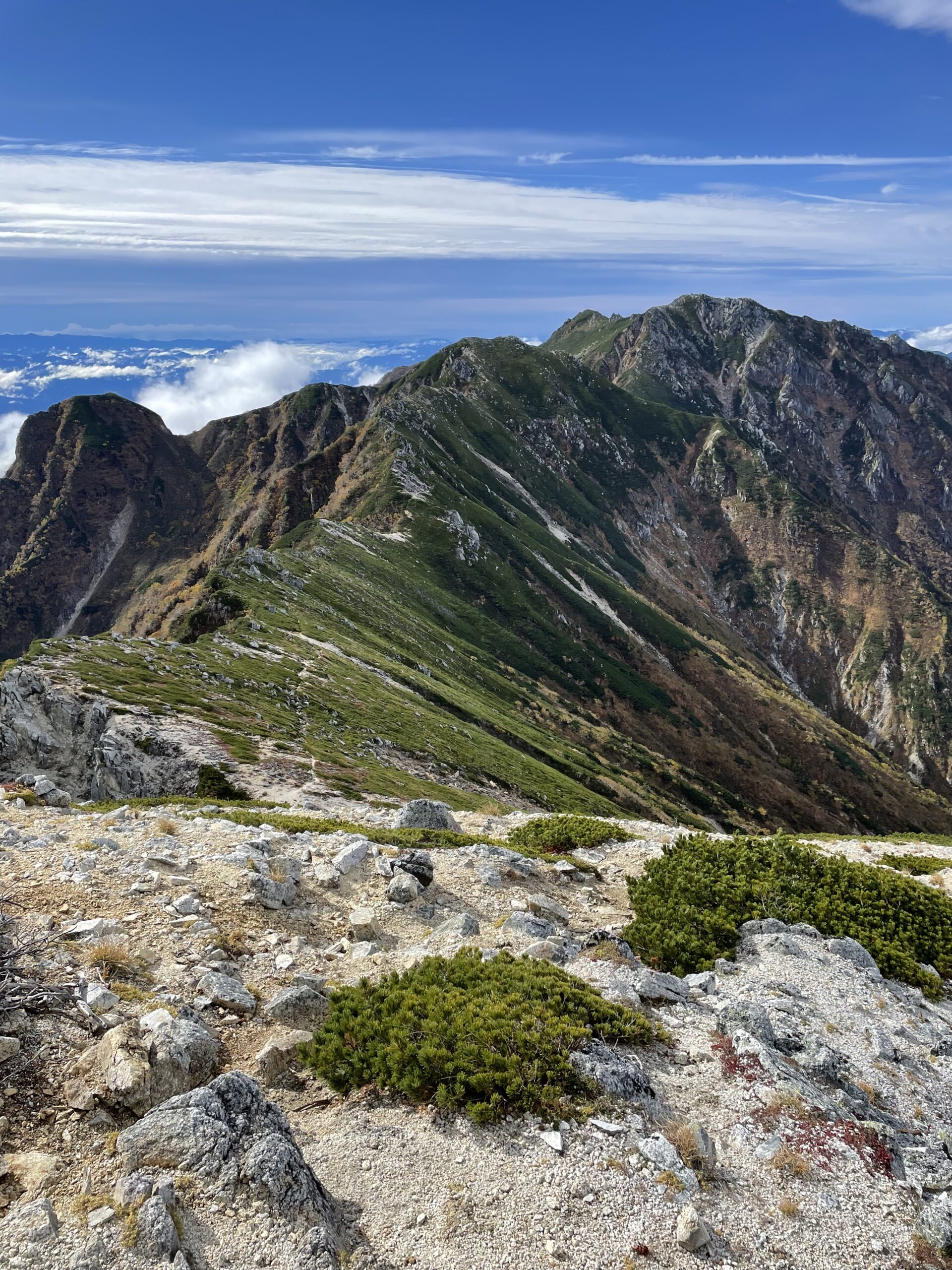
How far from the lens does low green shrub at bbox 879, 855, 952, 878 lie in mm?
26938

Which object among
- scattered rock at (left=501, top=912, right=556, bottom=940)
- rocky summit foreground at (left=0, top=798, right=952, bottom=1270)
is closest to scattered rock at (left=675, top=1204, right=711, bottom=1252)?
rocky summit foreground at (left=0, top=798, right=952, bottom=1270)

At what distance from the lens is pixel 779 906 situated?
63.3ft

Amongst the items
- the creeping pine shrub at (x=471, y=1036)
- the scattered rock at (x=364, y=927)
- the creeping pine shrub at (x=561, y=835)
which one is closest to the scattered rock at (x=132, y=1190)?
the creeping pine shrub at (x=471, y=1036)

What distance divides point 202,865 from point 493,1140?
10.7 metres

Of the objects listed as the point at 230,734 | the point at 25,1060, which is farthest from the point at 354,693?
the point at 25,1060

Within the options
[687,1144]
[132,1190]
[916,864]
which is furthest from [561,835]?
[132,1190]

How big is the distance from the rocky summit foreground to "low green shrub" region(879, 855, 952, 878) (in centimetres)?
1153

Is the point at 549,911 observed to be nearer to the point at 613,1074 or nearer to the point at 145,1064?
the point at 613,1074

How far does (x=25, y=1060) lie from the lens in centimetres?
988

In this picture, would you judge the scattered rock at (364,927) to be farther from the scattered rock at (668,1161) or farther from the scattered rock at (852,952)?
the scattered rock at (852,952)

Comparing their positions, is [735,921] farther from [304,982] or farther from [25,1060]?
[25,1060]

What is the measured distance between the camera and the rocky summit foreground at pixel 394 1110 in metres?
8.65

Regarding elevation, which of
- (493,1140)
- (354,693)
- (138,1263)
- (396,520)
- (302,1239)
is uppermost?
(396,520)

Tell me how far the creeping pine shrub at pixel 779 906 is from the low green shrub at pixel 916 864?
6179 mm
